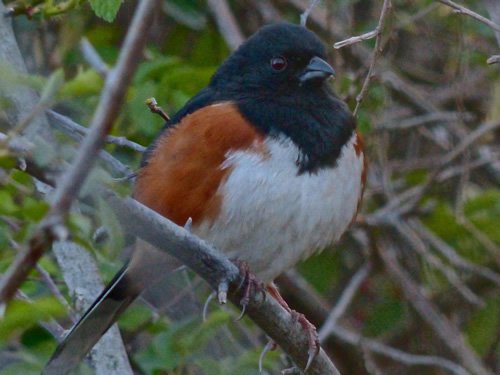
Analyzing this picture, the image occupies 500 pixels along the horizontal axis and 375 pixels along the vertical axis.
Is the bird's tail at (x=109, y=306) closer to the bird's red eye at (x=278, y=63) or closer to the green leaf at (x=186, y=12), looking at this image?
the bird's red eye at (x=278, y=63)

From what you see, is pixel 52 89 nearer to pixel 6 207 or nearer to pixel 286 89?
pixel 6 207

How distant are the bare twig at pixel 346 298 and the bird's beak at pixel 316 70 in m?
1.15

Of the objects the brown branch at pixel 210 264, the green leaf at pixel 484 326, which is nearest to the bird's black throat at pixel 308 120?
the brown branch at pixel 210 264

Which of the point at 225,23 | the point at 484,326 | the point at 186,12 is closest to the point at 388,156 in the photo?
the point at 484,326

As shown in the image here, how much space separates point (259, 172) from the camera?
2.22 m

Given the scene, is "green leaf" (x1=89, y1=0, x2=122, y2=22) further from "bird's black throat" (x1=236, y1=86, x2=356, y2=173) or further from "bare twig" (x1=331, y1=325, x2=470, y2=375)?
"bare twig" (x1=331, y1=325, x2=470, y2=375)

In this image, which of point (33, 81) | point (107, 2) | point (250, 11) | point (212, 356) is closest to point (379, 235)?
point (250, 11)

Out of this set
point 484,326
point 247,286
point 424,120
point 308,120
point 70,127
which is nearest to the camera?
point 70,127

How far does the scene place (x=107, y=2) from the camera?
6.82 feet

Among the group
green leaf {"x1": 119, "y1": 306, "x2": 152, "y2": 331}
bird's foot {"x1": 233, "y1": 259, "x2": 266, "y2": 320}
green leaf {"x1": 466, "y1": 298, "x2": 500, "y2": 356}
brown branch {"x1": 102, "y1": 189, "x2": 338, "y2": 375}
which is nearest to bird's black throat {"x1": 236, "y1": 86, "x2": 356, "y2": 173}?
bird's foot {"x1": 233, "y1": 259, "x2": 266, "y2": 320}

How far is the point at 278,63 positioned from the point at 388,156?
1.69 metres

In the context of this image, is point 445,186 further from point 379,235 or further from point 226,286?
point 226,286

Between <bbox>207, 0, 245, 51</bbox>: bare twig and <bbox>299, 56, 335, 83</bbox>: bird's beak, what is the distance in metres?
0.95

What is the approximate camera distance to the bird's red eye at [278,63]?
8.50 ft
